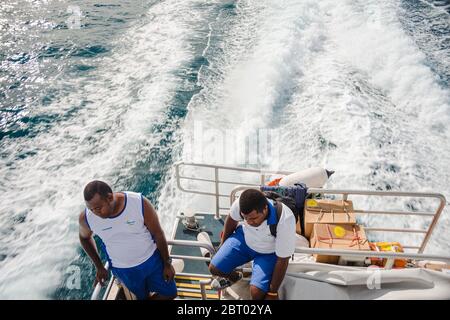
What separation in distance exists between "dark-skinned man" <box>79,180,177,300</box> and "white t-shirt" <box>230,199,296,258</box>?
34.1 inches

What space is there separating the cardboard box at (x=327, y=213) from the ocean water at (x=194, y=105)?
9.88 feet

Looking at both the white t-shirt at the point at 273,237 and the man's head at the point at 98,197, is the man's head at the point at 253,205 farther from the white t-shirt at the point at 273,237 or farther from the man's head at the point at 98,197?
the man's head at the point at 98,197

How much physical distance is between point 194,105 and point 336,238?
687 centimetres

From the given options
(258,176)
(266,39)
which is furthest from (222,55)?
(258,176)

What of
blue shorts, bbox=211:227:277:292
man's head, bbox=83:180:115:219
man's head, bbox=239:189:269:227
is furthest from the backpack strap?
man's head, bbox=83:180:115:219

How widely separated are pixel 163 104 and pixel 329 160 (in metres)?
5.10

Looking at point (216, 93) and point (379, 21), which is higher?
point (379, 21)

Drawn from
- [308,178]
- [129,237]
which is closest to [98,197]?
[129,237]

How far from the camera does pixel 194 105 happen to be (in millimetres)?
10234

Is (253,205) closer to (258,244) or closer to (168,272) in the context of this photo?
(258,244)

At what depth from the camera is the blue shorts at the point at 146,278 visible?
337 centimetres

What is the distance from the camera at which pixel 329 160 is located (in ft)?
28.5

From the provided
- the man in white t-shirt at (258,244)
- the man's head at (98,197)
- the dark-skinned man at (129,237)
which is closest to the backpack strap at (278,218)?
the man in white t-shirt at (258,244)

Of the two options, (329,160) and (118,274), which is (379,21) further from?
(118,274)
